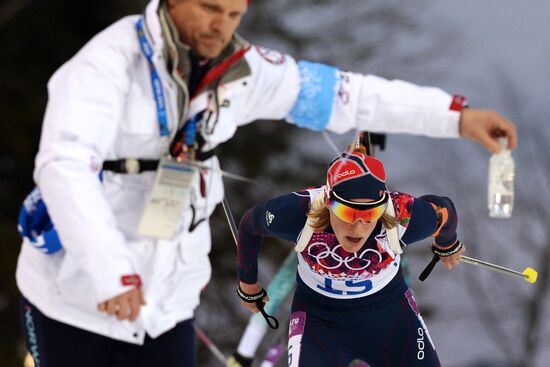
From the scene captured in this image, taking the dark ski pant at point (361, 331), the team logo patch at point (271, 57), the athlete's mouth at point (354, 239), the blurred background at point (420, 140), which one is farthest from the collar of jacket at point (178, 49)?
the blurred background at point (420, 140)

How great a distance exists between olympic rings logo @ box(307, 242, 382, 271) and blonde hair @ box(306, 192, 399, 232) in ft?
0.29

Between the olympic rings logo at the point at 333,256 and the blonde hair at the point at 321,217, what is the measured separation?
90 millimetres

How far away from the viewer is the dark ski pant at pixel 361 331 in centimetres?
190

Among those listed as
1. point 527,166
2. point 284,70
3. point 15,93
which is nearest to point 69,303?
point 284,70

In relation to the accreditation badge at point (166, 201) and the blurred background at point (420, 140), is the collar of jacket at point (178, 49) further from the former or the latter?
the blurred background at point (420, 140)

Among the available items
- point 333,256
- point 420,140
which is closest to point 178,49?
point 333,256

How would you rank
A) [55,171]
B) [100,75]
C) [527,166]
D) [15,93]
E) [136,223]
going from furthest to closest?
[527,166], [15,93], [136,223], [100,75], [55,171]

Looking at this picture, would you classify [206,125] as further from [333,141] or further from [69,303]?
[69,303]

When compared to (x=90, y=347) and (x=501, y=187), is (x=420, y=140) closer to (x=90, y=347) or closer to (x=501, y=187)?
(x=90, y=347)

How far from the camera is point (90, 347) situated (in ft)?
7.09

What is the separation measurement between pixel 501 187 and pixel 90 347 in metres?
0.96

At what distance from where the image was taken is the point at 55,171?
1.82 meters

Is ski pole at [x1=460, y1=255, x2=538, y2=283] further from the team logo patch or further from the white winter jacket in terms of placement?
the team logo patch

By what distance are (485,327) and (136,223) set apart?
5653 mm
